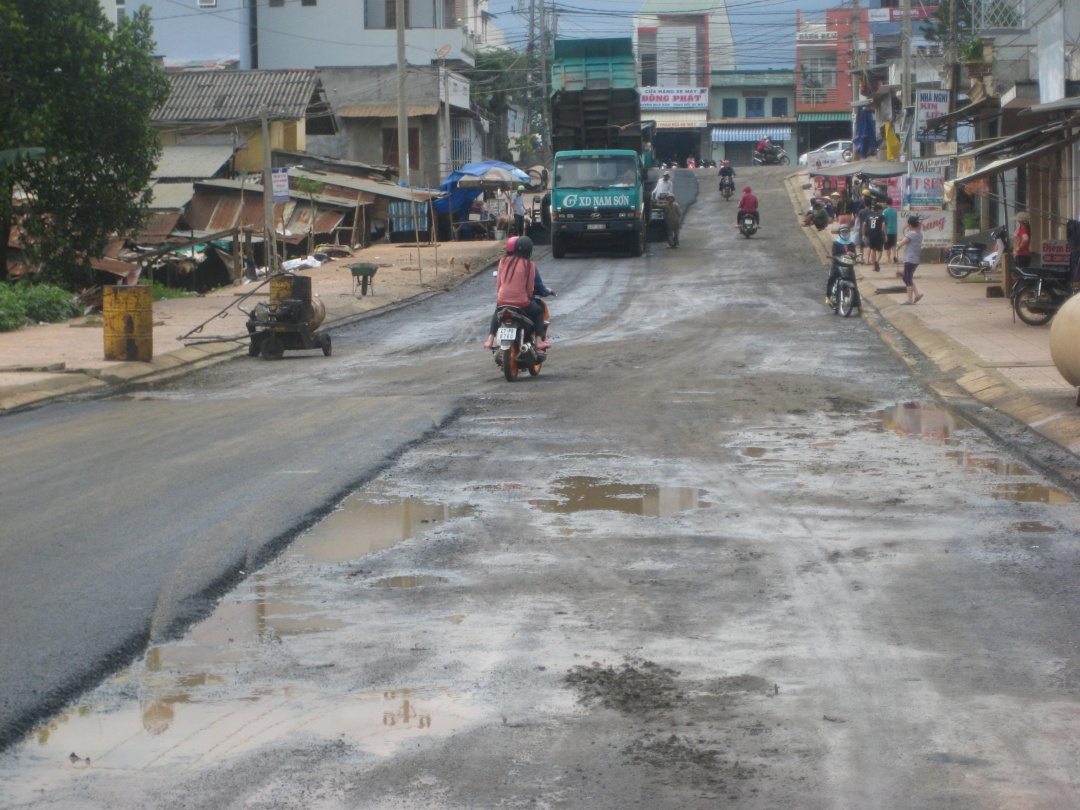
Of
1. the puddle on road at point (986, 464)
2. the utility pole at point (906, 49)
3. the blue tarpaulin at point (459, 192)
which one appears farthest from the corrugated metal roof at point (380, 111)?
the puddle on road at point (986, 464)

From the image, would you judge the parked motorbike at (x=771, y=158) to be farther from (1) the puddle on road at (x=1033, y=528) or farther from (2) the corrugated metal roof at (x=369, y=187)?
(1) the puddle on road at (x=1033, y=528)

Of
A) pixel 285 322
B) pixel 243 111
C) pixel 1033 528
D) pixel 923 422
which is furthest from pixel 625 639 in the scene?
pixel 243 111

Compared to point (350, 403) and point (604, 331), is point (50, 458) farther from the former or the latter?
point (604, 331)

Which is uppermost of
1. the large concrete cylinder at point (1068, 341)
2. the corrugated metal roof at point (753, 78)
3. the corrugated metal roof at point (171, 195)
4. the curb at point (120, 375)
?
the corrugated metal roof at point (753, 78)

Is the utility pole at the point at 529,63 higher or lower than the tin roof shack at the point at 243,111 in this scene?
higher

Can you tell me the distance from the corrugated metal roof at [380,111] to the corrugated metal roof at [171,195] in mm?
16913

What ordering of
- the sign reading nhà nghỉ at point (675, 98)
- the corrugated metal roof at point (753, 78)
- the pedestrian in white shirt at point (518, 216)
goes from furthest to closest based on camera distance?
the corrugated metal roof at point (753, 78), the sign reading nhà nghỉ at point (675, 98), the pedestrian in white shirt at point (518, 216)

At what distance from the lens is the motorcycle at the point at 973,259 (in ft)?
91.5

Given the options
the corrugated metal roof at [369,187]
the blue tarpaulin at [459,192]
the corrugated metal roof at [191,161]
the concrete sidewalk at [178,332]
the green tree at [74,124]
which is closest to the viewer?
the concrete sidewalk at [178,332]

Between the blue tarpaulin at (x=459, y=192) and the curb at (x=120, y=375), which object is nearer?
the curb at (x=120, y=375)

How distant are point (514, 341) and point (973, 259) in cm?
1756

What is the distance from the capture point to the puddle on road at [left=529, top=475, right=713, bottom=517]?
855 centimetres

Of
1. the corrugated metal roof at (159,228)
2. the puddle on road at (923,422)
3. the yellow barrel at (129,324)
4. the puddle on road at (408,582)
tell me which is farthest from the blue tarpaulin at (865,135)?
the puddle on road at (408,582)

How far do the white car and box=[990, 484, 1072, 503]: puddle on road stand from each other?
109 ft
